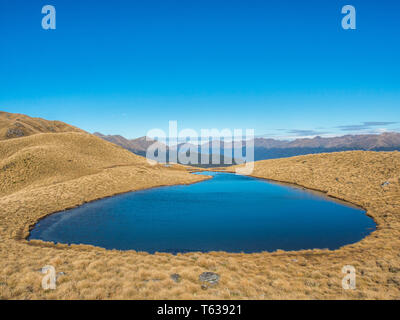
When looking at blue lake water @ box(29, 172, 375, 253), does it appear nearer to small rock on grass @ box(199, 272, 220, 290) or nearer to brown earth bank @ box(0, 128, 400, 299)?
brown earth bank @ box(0, 128, 400, 299)

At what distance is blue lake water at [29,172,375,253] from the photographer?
18250mm

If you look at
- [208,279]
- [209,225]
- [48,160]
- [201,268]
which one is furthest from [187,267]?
[48,160]

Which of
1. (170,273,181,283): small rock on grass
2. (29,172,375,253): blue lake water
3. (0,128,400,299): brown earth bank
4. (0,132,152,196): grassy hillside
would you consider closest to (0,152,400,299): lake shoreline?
(0,128,400,299): brown earth bank

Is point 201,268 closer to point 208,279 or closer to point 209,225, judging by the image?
point 208,279

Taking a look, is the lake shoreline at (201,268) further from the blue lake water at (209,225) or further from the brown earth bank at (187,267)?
the blue lake water at (209,225)

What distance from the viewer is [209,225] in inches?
907

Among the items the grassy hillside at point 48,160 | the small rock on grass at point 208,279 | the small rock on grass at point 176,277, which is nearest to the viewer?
the small rock on grass at point 208,279

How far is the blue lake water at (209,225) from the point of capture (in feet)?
59.9

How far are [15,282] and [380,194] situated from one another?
152 ft

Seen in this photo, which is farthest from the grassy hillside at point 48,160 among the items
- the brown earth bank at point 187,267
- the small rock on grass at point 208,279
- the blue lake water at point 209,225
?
the small rock on grass at point 208,279

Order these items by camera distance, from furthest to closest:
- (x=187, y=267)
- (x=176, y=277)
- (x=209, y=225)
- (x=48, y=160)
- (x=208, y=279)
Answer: (x=48, y=160)
(x=209, y=225)
(x=187, y=267)
(x=176, y=277)
(x=208, y=279)

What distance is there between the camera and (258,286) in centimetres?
1046
